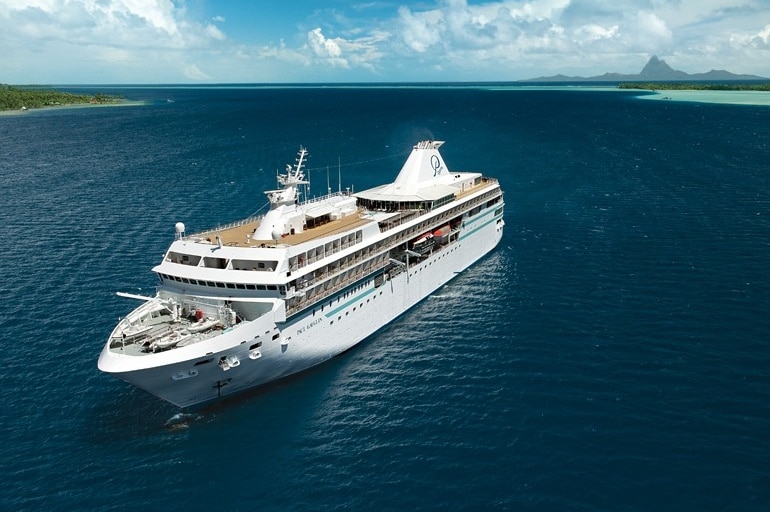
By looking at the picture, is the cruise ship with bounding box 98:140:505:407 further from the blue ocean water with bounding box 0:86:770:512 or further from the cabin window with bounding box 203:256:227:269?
the blue ocean water with bounding box 0:86:770:512

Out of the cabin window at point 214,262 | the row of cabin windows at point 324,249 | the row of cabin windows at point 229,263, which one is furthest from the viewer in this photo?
the row of cabin windows at point 324,249

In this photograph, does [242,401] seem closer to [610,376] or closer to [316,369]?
[316,369]

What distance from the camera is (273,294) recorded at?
4609cm

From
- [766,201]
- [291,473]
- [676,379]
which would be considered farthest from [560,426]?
[766,201]

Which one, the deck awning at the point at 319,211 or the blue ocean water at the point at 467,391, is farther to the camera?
the deck awning at the point at 319,211

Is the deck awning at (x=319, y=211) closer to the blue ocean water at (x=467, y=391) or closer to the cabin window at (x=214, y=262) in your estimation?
the cabin window at (x=214, y=262)

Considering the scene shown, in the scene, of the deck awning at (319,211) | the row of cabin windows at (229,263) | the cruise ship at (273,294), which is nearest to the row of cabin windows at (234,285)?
the cruise ship at (273,294)

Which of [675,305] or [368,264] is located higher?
[368,264]

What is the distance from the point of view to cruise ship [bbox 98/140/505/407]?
4228cm

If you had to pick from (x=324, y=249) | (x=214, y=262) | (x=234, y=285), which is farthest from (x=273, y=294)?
(x=324, y=249)

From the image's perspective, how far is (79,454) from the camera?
128 feet

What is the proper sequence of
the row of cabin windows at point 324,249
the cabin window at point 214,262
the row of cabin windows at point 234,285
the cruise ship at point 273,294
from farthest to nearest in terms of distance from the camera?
1. the row of cabin windows at point 324,249
2. the cabin window at point 214,262
3. the row of cabin windows at point 234,285
4. the cruise ship at point 273,294

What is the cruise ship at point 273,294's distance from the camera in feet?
139

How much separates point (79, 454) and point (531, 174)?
108m
